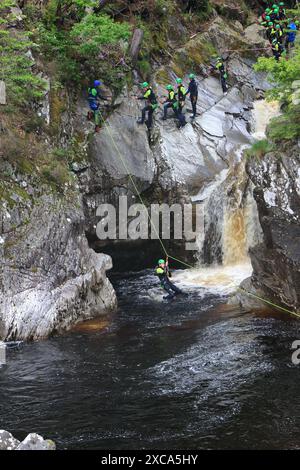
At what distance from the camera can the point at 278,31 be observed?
25.9 meters

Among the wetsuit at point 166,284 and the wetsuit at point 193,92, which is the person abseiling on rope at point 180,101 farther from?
the wetsuit at point 166,284

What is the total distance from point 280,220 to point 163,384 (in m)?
6.09

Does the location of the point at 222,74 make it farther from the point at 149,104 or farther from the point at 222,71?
the point at 149,104

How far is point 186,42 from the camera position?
26.3 m

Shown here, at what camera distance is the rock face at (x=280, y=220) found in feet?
48.3

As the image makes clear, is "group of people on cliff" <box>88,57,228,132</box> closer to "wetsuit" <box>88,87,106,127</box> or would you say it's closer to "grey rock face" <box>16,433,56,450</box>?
"wetsuit" <box>88,87,106,127</box>

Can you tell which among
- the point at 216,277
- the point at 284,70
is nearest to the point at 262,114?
the point at 216,277

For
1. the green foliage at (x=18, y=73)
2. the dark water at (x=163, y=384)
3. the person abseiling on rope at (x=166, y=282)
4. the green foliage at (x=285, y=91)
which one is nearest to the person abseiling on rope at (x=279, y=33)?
the green foliage at (x=285, y=91)

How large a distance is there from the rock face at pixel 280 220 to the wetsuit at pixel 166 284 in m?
3.33

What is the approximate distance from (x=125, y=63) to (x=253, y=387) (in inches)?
622

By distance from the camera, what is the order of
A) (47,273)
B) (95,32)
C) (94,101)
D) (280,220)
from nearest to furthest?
(280,220), (47,273), (95,32), (94,101)

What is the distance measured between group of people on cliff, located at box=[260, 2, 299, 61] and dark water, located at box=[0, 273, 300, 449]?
594 inches
